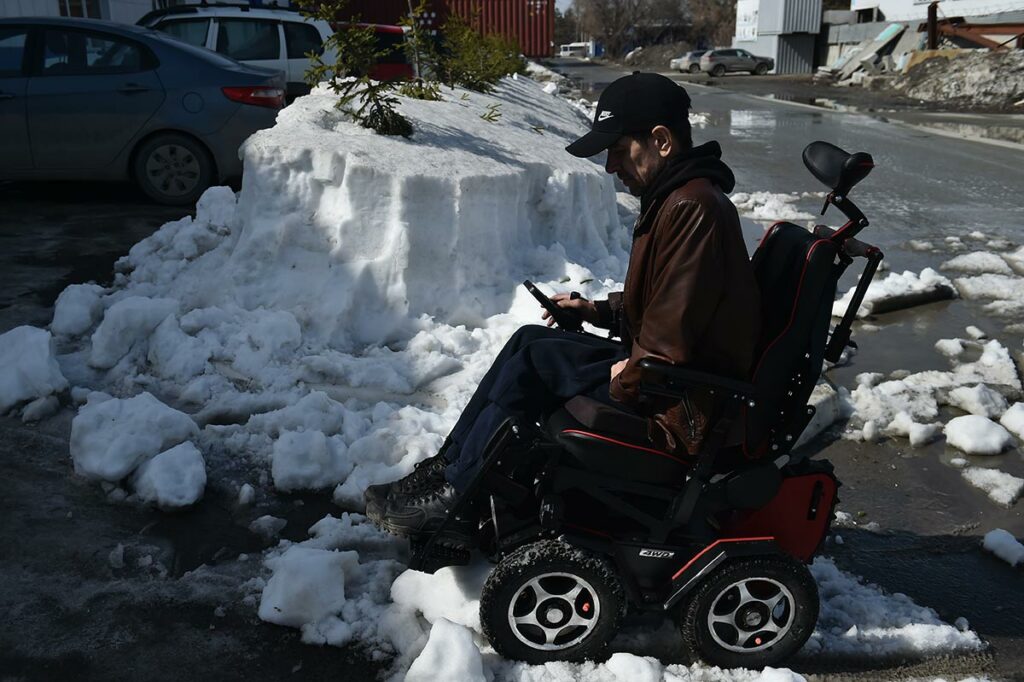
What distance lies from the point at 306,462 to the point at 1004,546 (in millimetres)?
2856

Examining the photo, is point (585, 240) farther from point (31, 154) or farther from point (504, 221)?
point (31, 154)

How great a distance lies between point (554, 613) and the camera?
9.21 ft

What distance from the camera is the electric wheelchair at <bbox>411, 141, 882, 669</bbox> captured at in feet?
8.84

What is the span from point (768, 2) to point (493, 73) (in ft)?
154

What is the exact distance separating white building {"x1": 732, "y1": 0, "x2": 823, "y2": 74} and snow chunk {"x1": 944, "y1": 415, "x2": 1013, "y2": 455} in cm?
5028

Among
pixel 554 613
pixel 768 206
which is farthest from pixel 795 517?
pixel 768 206

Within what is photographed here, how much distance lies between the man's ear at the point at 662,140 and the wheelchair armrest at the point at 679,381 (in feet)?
2.13

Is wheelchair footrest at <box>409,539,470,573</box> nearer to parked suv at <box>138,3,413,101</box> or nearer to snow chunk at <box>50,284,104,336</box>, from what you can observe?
snow chunk at <box>50,284,104,336</box>

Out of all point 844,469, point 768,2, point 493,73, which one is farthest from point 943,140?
point 768,2

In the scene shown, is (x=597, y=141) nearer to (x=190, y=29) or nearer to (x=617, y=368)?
(x=617, y=368)

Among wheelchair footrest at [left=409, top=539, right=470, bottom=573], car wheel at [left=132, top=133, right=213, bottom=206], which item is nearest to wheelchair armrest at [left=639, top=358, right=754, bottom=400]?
wheelchair footrest at [left=409, top=539, right=470, bottom=573]

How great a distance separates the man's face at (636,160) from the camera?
274 centimetres

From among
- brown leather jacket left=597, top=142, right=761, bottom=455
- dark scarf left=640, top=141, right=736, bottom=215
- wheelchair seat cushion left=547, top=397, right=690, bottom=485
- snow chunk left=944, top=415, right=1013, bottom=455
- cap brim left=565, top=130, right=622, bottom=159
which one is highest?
cap brim left=565, top=130, right=622, bottom=159

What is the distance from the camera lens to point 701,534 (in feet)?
9.41
